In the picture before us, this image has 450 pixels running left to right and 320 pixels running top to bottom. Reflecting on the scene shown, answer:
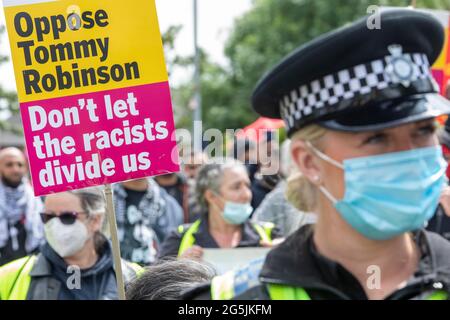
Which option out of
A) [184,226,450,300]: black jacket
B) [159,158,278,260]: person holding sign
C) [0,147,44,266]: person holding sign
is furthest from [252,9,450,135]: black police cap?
[0,147,44,266]: person holding sign

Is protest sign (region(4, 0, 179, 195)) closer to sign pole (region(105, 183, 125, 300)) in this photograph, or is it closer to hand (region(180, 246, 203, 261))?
sign pole (region(105, 183, 125, 300))

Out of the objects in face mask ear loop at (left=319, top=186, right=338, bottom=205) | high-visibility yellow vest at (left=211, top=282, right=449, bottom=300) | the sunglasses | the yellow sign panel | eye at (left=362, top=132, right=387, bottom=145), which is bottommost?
the sunglasses

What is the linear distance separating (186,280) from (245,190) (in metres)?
2.63

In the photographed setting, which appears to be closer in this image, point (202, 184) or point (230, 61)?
point (202, 184)

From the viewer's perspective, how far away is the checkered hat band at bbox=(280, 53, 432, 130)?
1.97m

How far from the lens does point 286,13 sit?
30031 mm

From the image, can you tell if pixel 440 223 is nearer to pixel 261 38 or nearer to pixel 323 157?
pixel 323 157

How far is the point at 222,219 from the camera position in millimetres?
5379

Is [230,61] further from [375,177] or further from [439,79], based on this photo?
[375,177]

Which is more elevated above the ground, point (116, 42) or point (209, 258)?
point (116, 42)

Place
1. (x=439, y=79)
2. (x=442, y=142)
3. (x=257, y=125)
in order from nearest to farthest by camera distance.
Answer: (x=442, y=142), (x=439, y=79), (x=257, y=125)

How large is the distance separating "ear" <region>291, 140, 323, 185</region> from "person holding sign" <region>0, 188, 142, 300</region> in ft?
5.81

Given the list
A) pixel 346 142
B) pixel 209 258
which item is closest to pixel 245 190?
pixel 209 258

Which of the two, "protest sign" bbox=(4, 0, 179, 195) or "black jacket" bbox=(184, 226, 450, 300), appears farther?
"protest sign" bbox=(4, 0, 179, 195)
